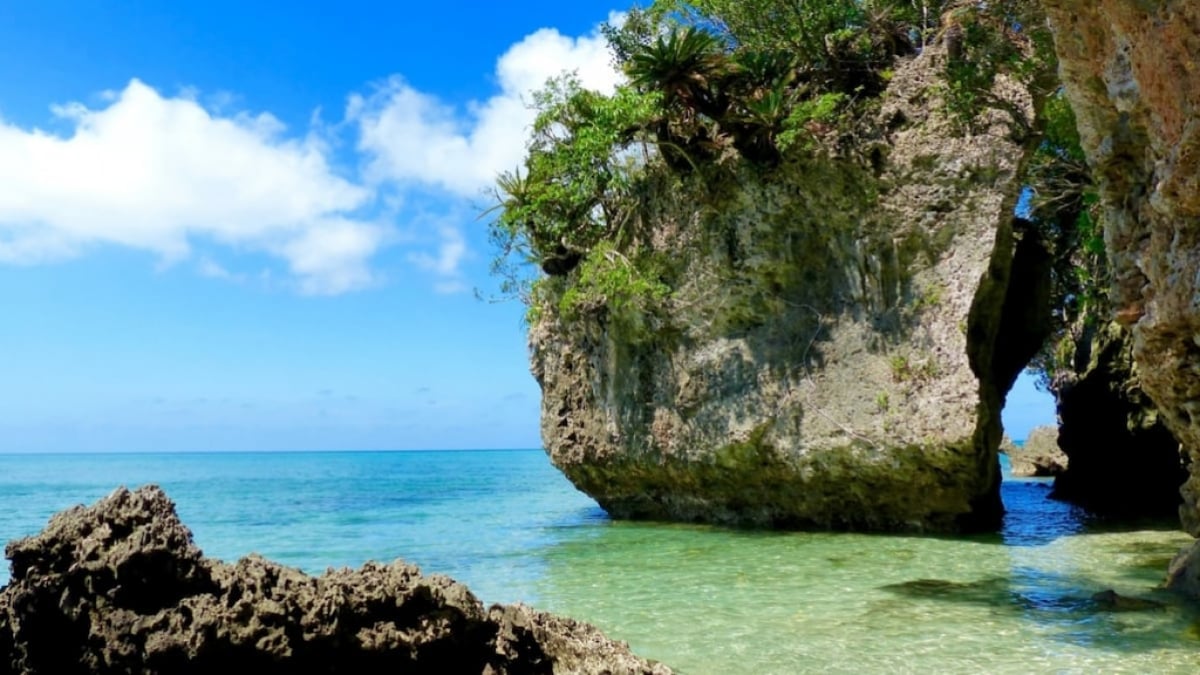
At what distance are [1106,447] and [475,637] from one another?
15952 millimetres

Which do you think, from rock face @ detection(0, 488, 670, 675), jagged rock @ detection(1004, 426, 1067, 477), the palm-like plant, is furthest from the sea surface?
jagged rock @ detection(1004, 426, 1067, 477)

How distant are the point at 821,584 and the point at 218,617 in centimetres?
594

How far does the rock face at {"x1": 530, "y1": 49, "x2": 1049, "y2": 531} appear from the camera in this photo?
37.6 ft

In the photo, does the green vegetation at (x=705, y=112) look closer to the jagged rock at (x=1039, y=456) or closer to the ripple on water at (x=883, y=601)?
the ripple on water at (x=883, y=601)

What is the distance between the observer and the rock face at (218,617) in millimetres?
3877

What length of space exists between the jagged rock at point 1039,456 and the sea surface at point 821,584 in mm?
11627

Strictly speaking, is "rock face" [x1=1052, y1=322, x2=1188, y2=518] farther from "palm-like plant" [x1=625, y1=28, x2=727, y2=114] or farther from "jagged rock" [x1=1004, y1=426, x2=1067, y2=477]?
"jagged rock" [x1=1004, y1=426, x2=1067, y2=477]

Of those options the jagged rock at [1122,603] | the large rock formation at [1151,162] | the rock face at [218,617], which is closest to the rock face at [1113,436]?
the large rock formation at [1151,162]

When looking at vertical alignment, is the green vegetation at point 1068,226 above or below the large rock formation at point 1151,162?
above

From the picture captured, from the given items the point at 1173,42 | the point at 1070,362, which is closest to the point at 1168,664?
the point at 1173,42

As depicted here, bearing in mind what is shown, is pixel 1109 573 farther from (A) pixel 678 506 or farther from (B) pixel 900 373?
(A) pixel 678 506

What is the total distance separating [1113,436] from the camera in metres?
16.2

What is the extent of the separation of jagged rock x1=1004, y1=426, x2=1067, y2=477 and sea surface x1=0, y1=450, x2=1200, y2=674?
11.6 meters

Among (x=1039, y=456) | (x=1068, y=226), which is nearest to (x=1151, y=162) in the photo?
(x=1068, y=226)
